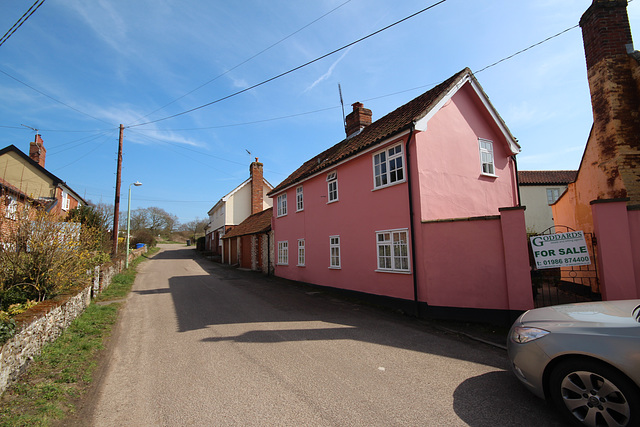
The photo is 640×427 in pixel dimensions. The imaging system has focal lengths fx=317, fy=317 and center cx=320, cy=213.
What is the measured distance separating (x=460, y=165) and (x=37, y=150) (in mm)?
34618

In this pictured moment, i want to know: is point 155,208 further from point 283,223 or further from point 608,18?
point 608,18

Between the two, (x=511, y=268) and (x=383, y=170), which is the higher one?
(x=383, y=170)

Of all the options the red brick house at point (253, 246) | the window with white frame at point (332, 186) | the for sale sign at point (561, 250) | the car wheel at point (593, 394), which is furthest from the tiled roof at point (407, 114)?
the red brick house at point (253, 246)

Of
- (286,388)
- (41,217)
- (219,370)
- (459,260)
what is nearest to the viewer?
(286,388)

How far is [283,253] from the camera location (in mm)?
19422

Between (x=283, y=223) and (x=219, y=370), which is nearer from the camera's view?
(x=219, y=370)

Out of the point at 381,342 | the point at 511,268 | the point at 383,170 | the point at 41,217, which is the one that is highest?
the point at 383,170

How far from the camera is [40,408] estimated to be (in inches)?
157

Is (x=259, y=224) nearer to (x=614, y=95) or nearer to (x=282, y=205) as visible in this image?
(x=282, y=205)

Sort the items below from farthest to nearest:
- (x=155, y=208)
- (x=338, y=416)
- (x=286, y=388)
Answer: (x=155, y=208), (x=286, y=388), (x=338, y=416)

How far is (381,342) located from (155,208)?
76537 millimetres

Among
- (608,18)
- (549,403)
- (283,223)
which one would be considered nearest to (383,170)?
(608,18)

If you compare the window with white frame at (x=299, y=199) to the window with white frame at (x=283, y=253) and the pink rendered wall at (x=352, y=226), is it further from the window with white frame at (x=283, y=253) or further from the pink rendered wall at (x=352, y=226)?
the window with white frame at (x=283, y=253)

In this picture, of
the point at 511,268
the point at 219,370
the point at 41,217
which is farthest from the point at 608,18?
the point at 41,217
